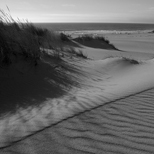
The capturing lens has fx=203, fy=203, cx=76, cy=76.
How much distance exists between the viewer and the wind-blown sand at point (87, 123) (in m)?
2.05

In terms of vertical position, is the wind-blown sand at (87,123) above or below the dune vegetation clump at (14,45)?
below

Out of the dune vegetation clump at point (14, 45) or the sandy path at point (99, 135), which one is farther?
the dune vegetation clump at point (14, 45)

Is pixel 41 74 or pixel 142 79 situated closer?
pixel 41 74

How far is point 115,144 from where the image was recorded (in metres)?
2.09

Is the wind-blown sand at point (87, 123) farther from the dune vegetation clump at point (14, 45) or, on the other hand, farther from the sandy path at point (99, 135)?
the dune vegetation clump at point (14, 45)

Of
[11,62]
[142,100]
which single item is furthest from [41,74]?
[142,100]

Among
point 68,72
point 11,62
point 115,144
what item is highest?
point 11,62

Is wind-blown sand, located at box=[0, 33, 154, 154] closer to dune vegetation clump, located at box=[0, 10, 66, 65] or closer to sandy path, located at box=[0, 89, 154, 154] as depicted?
sandy path, located at box=[0, 89, 154, 154]

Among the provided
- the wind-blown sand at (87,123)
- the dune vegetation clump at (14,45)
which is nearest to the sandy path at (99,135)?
the wind-blown sand at (87,123)

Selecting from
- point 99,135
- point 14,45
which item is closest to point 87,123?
point 99,135

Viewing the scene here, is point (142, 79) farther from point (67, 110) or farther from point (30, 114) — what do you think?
point (30, 114)

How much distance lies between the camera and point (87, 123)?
252cm

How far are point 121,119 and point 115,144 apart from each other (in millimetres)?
598

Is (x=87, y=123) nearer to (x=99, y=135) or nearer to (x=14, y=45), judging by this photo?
(x=99, y=135)
